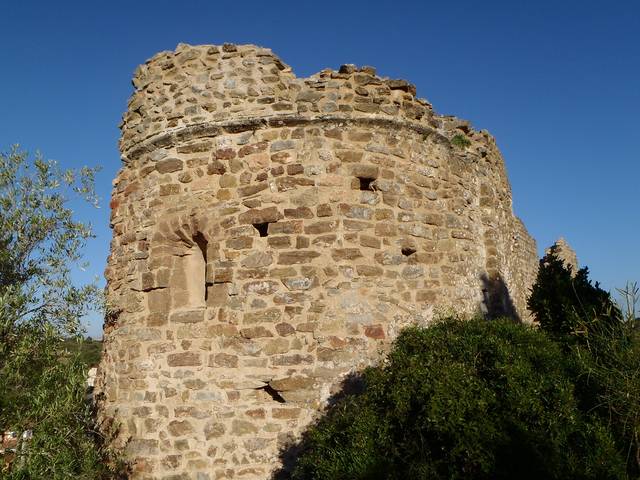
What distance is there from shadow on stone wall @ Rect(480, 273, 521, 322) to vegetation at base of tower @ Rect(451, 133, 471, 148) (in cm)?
190

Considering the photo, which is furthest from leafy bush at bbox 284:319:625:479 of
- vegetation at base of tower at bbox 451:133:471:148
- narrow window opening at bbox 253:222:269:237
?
vegetation at base of tower at bbox 451:133:471:148

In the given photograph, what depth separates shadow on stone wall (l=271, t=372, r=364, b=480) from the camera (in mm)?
6230

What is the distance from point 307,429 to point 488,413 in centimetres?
223

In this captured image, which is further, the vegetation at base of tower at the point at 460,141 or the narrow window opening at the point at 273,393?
the vegetation at base of tower at the point at 460,141

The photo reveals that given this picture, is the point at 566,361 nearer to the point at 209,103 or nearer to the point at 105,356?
the point at 209,103

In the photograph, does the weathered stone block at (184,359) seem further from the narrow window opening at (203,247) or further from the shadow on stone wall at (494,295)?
the shadow on stone wall at (494,295)

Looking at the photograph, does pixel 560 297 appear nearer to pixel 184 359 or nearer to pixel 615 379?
pixel 615 379

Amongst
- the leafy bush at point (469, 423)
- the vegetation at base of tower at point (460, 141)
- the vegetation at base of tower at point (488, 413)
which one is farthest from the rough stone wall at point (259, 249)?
the leafy bush at point (469, 423)

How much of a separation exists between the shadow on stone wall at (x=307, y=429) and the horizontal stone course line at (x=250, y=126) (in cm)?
306

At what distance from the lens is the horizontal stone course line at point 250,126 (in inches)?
278

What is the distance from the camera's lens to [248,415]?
21.1 feet

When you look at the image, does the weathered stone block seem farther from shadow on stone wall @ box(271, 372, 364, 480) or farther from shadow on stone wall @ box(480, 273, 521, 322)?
shadow on stone wall @ box(480, 273, 521, 322)

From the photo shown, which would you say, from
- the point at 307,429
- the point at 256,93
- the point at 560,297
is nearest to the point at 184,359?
the point at 307,429

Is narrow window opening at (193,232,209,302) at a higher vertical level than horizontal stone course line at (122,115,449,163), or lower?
lower
